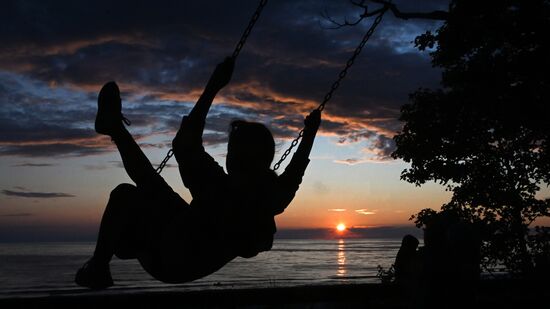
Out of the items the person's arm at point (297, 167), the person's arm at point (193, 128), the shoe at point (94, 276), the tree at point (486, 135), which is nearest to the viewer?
the person's arm at point (193, 128)

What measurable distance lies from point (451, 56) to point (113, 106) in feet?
32.8

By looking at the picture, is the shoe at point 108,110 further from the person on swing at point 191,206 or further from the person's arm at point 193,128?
the person's arm at point 193,128

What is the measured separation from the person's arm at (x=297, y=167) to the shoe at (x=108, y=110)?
3.68 ft

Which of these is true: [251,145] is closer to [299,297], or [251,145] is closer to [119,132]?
[119,132]

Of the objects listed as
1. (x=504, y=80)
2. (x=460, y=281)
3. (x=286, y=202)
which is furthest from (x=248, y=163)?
(x=504, y=80)

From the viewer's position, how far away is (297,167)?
3.63 metres

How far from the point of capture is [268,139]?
3111mm

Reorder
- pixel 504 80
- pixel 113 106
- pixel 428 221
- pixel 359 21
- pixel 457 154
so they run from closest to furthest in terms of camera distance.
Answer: pixel 113 106 → pixel 428 221 → pixel 359 21 → pixel 504 80 → pixel 457 154

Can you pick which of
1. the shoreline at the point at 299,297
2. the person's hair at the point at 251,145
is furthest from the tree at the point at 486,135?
the person's hair at the point at 251,145

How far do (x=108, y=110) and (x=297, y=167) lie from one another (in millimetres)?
1378

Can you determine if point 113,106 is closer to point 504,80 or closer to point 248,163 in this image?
point 248,163

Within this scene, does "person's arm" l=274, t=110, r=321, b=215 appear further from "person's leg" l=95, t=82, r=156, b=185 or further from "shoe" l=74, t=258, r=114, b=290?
"shoe" l=74, t=258, r=114, b=290

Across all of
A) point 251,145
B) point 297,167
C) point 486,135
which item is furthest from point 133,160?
point 486,135

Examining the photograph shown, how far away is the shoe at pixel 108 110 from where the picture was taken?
122 inches
